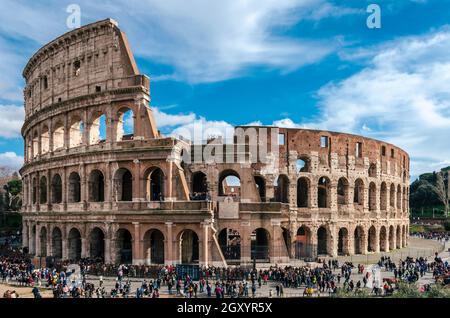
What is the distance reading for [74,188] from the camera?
28.9 meters

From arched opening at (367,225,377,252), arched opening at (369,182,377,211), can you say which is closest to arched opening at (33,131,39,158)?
arched opening at (369,182,377,211)

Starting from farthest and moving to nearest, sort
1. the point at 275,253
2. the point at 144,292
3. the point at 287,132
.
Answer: the point at 287,132, the point at 275,253, the point at 144,292

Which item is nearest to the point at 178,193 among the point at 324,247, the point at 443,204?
the point at 324,247

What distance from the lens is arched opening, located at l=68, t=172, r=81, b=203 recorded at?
2858 cm

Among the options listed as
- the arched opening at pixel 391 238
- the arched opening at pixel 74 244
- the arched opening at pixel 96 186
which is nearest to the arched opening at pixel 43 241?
the arched opening at pixel 74 244

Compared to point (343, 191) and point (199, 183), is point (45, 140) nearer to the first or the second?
point (199, 183)

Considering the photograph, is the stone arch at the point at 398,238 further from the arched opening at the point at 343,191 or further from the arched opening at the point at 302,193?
the arched opening at the point at 302,193

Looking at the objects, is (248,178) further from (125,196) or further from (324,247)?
(324,247)

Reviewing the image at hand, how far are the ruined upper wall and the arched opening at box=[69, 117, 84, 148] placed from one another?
1.94 meters

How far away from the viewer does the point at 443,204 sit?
69.7 metres

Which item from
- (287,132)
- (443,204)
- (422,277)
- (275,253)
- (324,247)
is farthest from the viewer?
(443,204)

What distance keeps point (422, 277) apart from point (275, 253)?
31.7 ft

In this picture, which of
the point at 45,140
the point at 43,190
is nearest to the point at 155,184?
the point at 43,190

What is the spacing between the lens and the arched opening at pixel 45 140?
32156 mm
